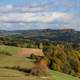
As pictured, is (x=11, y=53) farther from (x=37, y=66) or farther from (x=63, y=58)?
(x=37, y=66)

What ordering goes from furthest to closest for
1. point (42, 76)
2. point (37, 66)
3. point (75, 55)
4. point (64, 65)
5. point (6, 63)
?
point (75, 55), point (64, 65), point (6, 63), point (37, 66), point (42, 76)

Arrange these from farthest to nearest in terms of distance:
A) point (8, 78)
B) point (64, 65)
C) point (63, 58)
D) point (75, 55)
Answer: point (75, 55), point (63, 58), point (64, 65), point (8, 78)

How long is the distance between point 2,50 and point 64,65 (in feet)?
53.2

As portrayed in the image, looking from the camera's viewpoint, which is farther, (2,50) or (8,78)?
(2,50)

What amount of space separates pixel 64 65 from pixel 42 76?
107 ft

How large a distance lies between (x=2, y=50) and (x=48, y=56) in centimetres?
1213

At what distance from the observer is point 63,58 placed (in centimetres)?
8269

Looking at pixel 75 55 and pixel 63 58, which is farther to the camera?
pixel 75 55

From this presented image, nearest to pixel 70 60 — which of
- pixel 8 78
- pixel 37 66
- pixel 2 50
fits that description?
pixel 2 50

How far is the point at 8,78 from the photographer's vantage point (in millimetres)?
41469

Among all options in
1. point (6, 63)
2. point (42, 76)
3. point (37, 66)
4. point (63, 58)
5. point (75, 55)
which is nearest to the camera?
point (42, 76)

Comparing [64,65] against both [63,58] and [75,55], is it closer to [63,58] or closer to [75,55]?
[63,58]

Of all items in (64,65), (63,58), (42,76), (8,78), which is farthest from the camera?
(63,58)

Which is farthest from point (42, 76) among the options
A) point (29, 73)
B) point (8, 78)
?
point (8, 78)
